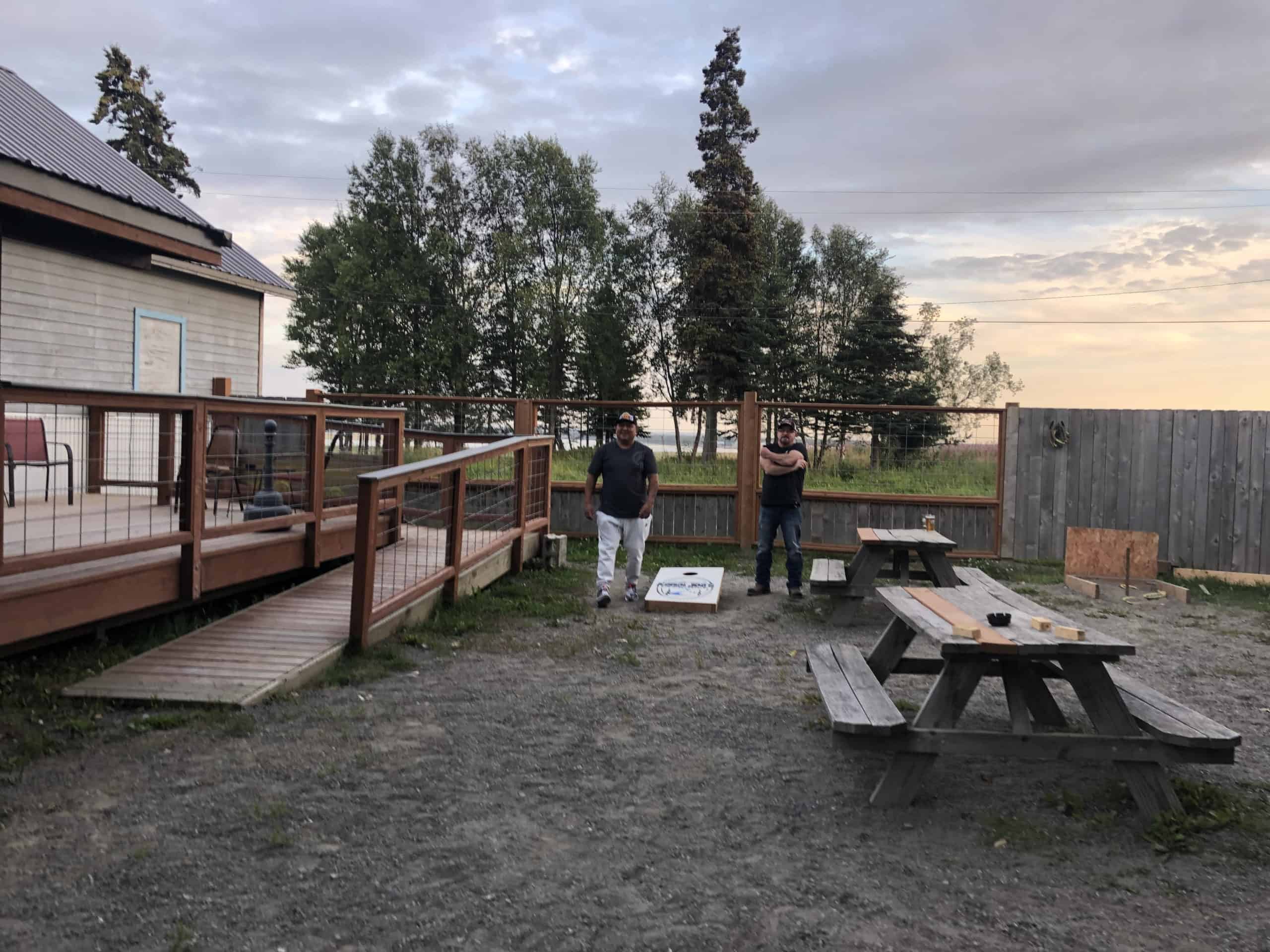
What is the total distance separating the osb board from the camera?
10055mm

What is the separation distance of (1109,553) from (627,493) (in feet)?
17.1

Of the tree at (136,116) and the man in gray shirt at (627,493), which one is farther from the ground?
the tree at (136,116)

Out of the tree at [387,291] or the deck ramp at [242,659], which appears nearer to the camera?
the deck ramp at [242,659]

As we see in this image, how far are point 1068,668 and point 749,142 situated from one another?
3480cm

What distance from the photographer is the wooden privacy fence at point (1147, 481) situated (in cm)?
1092

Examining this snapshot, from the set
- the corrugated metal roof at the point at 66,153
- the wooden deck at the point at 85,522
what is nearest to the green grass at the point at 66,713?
the wooden deck at the point at 85,522

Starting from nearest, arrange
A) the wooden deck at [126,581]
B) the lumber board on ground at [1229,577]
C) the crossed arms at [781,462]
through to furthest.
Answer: the wooden deck at [126,581] → the crossed arms at [781,462] → the lumber board on ground at [1229,577]

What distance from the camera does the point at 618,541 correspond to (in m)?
8.85

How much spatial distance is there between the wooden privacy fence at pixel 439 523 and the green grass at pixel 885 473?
2.98ft

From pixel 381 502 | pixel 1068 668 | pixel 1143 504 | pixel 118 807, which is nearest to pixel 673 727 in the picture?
pixel 1068 668

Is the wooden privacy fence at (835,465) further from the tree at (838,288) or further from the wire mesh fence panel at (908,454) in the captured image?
the tree at (838,288)

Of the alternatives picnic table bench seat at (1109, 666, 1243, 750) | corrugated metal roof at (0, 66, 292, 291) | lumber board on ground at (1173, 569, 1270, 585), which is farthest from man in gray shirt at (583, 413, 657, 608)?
lumber board on ground at (1173, 569, 1270, 585)

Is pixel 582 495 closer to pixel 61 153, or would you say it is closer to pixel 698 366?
pixel 61 153

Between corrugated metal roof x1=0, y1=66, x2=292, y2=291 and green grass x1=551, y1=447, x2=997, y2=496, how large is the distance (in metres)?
5.26
